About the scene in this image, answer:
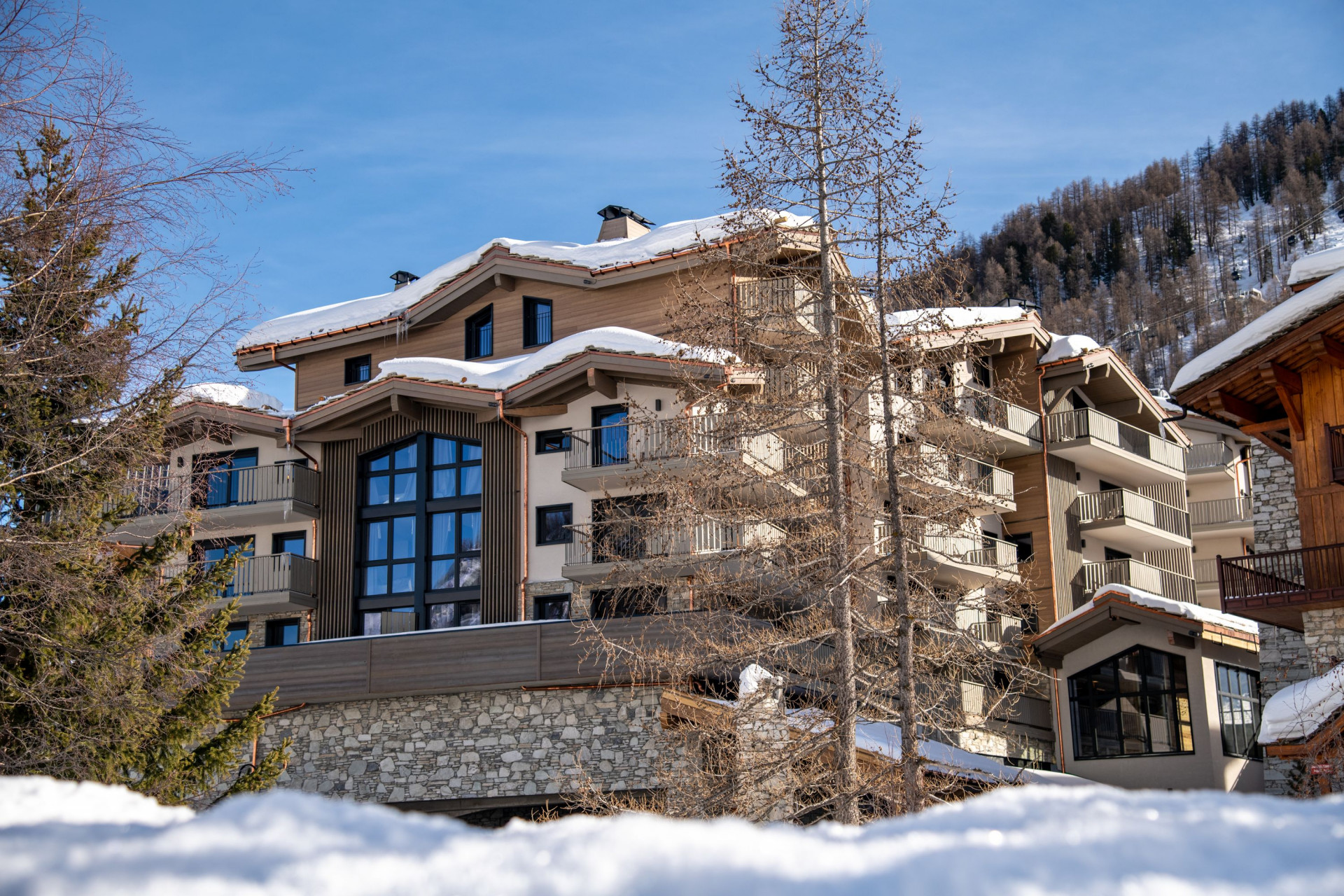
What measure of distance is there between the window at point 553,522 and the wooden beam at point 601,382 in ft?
8.87

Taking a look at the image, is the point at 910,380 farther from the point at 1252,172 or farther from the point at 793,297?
the point at 1252,172

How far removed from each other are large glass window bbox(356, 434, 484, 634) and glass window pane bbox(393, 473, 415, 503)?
17mm

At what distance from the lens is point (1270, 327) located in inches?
732

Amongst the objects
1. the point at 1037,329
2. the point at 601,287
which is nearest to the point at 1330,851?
the point at 601,287

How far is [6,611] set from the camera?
943 cm

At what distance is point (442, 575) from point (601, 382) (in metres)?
6.24

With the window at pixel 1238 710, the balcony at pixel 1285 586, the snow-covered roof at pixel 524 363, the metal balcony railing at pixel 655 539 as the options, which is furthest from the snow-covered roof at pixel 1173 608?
the snow-covered roof at pixel 524 363

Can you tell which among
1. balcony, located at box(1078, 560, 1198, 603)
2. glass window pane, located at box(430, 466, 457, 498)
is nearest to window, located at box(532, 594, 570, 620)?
glass window pane, located at box(430, 466, 457, 498)

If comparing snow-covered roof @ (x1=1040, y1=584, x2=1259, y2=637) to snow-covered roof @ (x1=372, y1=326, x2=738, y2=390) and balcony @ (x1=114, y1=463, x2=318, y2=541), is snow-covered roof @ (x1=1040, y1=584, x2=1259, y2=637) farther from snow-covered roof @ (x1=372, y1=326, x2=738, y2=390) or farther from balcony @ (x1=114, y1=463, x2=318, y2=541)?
balcony @ (x1=114, y1=463, x2=318, y2=541)

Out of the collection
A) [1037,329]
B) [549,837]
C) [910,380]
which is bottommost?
[549,837]

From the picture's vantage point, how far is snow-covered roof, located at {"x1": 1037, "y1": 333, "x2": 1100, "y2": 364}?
104 ft

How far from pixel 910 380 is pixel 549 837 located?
14294mm

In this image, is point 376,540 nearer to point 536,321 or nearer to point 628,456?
point 536,321

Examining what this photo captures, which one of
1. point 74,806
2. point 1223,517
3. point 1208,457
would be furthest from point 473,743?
point 1208,457
